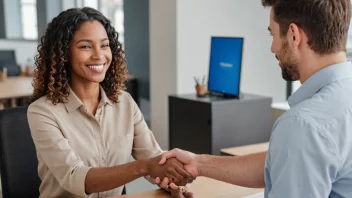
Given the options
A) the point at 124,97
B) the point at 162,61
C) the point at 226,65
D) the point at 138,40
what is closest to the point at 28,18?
the point at 138,40

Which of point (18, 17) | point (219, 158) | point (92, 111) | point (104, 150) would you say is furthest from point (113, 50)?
point (18, 17)

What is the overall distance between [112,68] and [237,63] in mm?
Answer: 1492

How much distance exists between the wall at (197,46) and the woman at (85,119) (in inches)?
92.5

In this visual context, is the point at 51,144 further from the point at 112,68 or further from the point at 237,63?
the point at 237,63

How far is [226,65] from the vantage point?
3.45 meters

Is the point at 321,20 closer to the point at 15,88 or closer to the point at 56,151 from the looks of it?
the point at 56,151

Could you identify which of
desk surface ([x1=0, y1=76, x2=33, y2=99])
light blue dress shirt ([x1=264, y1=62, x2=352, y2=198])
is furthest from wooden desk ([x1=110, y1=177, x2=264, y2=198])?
desk surface ([x1=0, y1=76, x2=33, y2=99])

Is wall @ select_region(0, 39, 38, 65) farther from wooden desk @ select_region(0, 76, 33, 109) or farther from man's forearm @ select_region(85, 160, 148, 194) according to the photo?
man's forearm @ select_region(85, 160, 148, 194)

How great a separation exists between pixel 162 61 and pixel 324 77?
3.42 m

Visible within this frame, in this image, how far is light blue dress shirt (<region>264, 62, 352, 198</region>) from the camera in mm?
1007

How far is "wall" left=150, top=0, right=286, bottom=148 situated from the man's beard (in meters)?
3.07

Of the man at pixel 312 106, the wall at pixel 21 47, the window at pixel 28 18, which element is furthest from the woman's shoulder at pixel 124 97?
the window at pixel 28 18

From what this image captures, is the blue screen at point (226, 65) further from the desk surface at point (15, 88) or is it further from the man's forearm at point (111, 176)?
the desk surface at point (15, 88)

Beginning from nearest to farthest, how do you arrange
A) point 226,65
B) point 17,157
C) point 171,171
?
point 171,171, point 17,157, point 226,65
